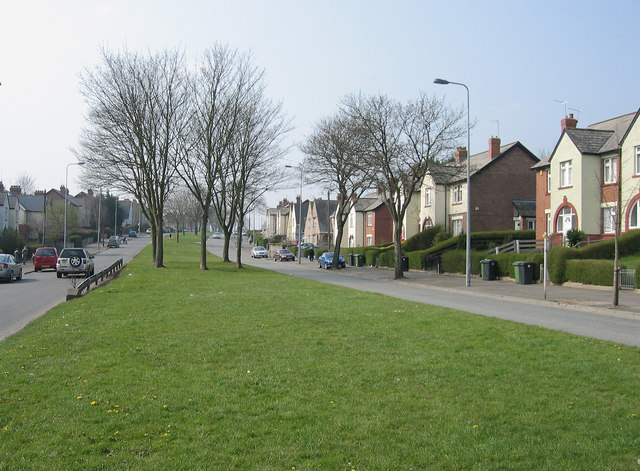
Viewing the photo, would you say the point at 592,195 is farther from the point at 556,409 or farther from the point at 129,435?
the point at 129,435

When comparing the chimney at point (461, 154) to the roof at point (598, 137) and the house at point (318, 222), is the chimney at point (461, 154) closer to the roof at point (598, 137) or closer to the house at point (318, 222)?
the roof at point (598, 137)

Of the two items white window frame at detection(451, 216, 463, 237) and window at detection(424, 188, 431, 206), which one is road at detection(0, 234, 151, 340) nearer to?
white window frame at detection(451, 216, 463, 237)

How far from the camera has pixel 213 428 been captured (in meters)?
5.39

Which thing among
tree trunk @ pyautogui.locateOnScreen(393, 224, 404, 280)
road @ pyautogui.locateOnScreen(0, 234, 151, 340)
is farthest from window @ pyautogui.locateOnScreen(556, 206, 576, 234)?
road @ pyautogui.locateOnScreen(0, 234, 151, 340)

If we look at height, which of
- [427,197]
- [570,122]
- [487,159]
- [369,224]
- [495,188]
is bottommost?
[369,224]

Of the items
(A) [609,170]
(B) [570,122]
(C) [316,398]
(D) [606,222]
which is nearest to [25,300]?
(C) [316,398]

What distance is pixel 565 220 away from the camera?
116 feet

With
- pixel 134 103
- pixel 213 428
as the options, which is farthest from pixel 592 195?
pixel 213 428

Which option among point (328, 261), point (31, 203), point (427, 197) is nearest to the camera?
point (328, 261)

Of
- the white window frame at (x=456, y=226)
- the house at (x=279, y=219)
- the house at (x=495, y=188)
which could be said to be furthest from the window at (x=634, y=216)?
the house at (x=279, y=219)

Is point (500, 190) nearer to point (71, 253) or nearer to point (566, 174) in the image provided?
point (566, 174)

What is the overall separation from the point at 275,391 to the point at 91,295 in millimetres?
14326

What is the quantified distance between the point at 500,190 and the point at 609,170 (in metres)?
15.5

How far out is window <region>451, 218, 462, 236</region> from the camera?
49.3 meters
